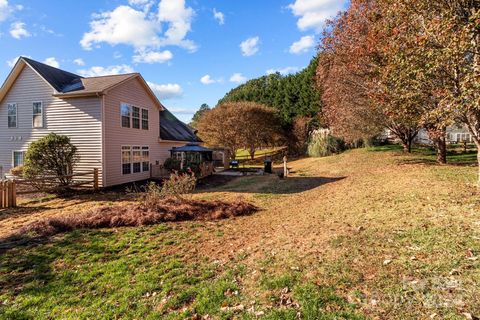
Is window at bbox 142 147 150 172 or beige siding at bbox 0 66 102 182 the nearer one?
beige siding at bbox 0 66 102 182

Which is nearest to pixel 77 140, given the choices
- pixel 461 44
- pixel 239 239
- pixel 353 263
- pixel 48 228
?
pixel 48 228

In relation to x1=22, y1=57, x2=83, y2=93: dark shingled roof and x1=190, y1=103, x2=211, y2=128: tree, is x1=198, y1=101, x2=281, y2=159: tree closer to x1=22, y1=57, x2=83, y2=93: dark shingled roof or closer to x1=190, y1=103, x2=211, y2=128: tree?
x1=190, y1=103, x2=211, y2=128: tree

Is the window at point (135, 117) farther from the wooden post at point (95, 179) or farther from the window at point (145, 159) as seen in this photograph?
the wooden post at point (95, 179)

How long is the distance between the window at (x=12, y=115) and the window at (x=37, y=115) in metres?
1.43

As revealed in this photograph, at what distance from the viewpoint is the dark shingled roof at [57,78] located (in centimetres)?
1453

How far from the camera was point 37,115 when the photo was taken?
48.8 feet

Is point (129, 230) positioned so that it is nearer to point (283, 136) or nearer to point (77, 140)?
point (77, 140)

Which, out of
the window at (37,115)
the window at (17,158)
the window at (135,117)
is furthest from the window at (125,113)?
the window at (17,158)

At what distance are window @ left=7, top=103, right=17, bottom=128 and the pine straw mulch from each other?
11.4 m

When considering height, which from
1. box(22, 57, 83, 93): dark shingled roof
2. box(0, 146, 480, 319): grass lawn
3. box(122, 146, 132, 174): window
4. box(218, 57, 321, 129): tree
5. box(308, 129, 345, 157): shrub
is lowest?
box(0, 146, 480, 319): grass lawn

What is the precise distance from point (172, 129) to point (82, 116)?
30.0 ft

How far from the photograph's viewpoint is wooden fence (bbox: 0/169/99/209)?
394 inches

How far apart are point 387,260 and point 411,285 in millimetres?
710

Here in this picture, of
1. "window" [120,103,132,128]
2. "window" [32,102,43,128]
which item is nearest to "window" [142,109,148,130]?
"window" [120,103,132,128]
